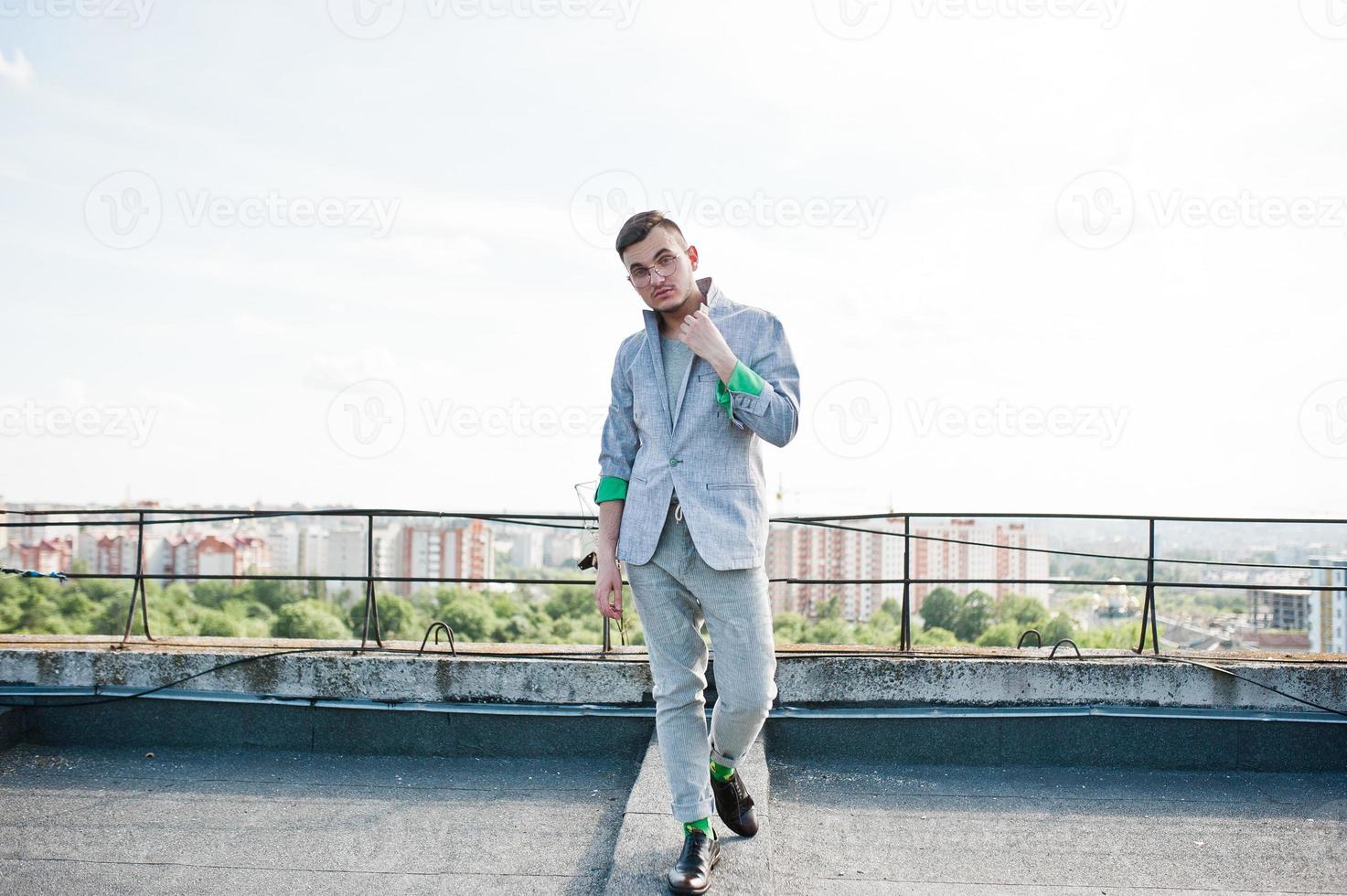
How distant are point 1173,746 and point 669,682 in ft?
8.49

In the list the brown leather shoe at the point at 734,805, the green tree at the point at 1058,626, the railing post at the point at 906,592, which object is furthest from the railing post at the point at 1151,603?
the green tree at the point at 1058,626

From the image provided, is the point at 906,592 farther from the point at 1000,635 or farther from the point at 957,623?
the point at 1000,635

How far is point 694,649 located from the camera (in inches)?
101

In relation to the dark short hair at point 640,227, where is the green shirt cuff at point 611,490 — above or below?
below

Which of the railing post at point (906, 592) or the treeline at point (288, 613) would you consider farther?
the treeline at point (288, 613)

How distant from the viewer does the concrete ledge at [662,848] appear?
8.14ft

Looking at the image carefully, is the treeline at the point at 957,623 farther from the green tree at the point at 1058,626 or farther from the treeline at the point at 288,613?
the treeline at the point at 288,613

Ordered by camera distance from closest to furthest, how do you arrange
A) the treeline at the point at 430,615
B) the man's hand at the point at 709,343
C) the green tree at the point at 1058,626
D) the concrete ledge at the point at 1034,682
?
the man's hand at the point at 709,343, the concrete ledge at the point at 1034,682, the green tree at the point at 1058,626, the treeline at the point at 430,615

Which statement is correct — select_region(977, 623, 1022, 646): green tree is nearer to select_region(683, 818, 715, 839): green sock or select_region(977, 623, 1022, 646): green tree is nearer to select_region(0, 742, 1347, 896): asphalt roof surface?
select_region(0, 742, 1347, 896): asphalt roof surface

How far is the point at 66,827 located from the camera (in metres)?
3.12

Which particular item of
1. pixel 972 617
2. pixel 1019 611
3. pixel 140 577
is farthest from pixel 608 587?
pixel 1019 611

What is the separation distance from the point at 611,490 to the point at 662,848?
1.09 metres

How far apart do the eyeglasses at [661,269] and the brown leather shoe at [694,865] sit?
1.51 m

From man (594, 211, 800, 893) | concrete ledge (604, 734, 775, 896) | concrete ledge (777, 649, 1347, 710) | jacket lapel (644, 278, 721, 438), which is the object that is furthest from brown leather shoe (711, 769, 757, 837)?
concrete ledge (777, 649, 1347, 710)
